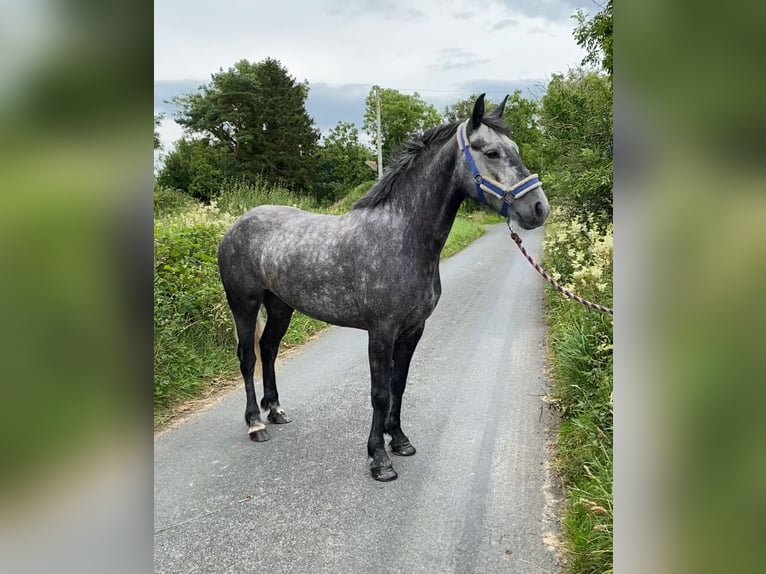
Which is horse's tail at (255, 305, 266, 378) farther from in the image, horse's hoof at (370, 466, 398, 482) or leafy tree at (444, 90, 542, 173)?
leafy tree at (444, 90, 542, 173)

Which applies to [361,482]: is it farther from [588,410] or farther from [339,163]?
[339,163]

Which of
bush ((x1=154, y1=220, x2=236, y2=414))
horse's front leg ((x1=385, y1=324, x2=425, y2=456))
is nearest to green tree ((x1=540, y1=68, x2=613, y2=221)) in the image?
horse's front leg ((x1=385, y1=324, x2=425, y2=456))

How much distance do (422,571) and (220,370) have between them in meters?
3.06

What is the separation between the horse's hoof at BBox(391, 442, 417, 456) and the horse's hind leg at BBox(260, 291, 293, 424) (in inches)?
37.7

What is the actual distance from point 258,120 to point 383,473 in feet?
73.0

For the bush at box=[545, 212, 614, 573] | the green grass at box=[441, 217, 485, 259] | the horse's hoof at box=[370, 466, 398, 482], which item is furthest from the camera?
the green grass at box=[441, 217, 485, 259]

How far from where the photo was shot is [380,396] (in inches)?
113

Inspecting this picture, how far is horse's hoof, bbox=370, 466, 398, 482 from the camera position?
9.25ft

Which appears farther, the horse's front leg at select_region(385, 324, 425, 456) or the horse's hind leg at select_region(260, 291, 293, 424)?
the horse's hind leg at select_region(260, 291, 293, 424)

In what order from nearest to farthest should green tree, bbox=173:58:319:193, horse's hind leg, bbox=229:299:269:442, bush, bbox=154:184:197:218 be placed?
horse's hind leg, bbox=229:299:269:442 < bush, bbox=154:184:197:218 < green tree, bbox=173:58:319:193
